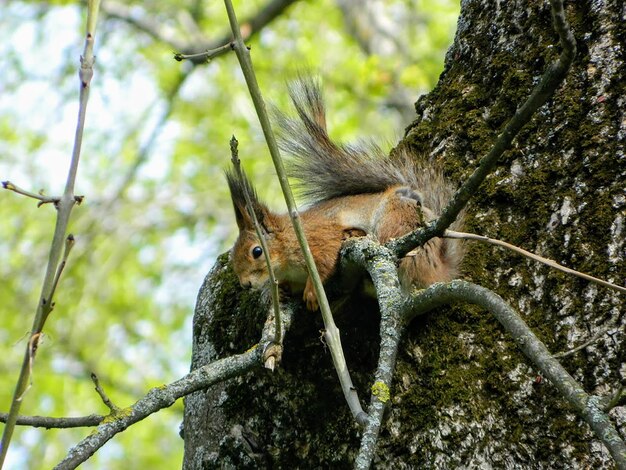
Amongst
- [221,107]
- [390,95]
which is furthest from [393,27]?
[221,107]

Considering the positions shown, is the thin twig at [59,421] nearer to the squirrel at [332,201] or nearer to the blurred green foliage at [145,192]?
the squirrel at [332,201]

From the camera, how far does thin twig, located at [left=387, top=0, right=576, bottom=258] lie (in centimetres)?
109

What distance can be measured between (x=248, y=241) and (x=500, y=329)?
1.03 meters

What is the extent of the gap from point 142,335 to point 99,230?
138 centimetres

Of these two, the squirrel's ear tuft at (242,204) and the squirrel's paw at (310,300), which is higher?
the squirrel's ear tuft at (242,204)

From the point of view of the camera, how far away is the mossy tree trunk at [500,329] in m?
1.47

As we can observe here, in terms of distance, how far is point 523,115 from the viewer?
1182 mm

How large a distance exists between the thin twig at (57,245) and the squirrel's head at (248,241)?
3.21 feet

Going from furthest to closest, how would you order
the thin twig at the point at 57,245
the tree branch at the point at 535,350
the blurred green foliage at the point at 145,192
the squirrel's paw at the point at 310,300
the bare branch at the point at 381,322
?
the blurred green foliage at the point at 145,192
the squirrel's paw at the point at 310,300
the bare branch at the point at 381,322
the tree branch at the point at 535,350
the thin twig at the point at 57,245

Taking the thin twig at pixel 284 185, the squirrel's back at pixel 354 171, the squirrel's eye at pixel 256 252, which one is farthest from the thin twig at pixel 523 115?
the squirrel's eye at pixel 256 252

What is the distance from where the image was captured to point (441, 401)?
153 centimetres

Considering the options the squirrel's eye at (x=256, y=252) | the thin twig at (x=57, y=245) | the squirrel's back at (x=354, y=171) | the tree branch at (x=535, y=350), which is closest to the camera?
the thin twig at (x=57, y=245)

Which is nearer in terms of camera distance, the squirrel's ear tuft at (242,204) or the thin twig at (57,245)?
the thin twig at (57,245)

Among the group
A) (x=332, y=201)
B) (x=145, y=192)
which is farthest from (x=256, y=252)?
(x=145, y=192)
